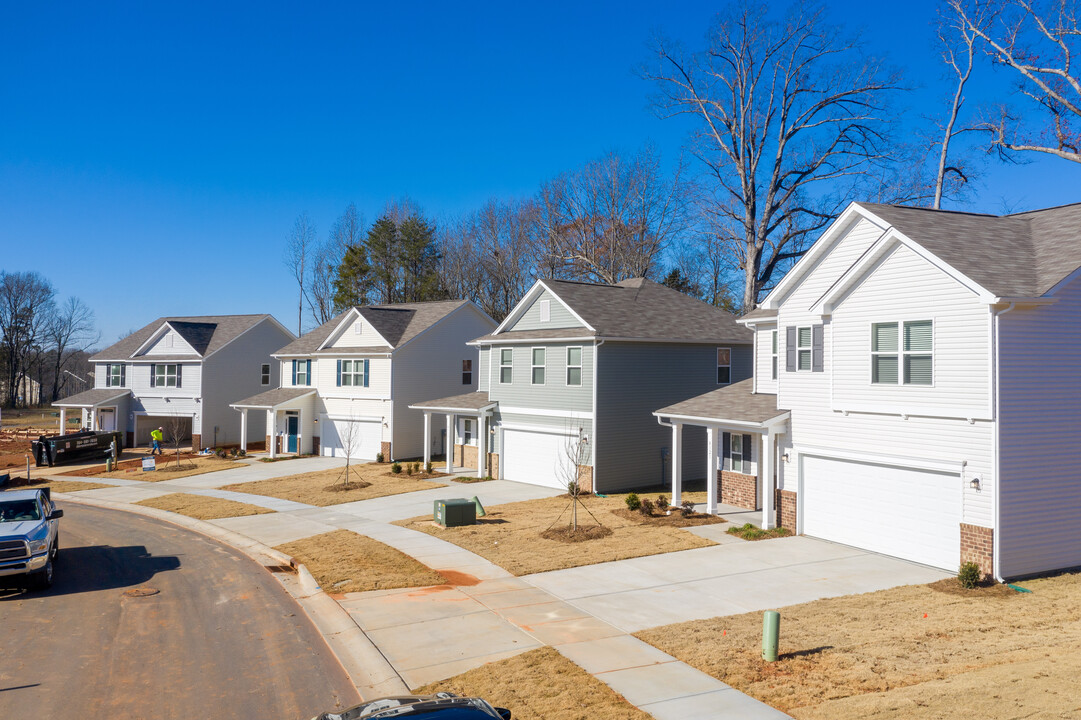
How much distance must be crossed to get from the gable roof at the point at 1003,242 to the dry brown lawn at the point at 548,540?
890 cm

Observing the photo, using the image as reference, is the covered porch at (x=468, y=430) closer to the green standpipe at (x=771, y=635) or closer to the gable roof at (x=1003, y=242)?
the gable roof at (x=1003, y=242)

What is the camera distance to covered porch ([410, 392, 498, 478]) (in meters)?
32.0

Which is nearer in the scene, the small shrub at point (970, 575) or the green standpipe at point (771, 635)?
the green standpipe at point (771, 635)

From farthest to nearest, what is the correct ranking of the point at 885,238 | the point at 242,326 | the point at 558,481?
the point at 242,326 < the point at 558,481 < the point at 885,238

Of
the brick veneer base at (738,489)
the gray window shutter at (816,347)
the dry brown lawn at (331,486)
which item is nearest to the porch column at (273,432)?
the dry brown lawn at (331,486)

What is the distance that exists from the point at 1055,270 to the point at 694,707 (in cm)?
1272

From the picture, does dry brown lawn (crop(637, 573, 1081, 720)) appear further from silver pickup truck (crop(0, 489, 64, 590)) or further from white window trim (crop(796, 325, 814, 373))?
silver pickup truck (crop(0, 489, 64, 590))

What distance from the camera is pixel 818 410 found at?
1909 cm

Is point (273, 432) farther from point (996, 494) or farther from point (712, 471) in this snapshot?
point (996, 494)

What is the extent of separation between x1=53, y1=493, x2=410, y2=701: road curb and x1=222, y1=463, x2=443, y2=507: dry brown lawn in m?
5.31

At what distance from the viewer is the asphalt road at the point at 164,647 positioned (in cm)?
956

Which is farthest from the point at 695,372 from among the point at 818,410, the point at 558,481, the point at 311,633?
the point at 311,633

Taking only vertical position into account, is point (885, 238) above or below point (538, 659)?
above

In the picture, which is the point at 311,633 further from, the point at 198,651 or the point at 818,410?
the point at 818,410
